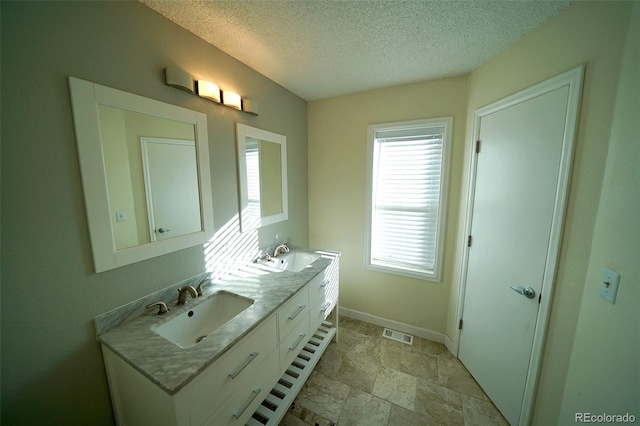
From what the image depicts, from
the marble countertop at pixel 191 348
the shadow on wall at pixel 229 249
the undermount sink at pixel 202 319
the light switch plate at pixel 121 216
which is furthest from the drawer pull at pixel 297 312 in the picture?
the light switch plate at pixel 121 216

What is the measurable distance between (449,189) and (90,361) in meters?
2.59

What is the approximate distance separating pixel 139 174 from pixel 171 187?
17 cm

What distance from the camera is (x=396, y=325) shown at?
234cm

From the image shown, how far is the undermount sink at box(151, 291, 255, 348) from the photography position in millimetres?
1140

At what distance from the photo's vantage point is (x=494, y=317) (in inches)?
61.6

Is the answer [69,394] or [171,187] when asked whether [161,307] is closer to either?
[69,394]

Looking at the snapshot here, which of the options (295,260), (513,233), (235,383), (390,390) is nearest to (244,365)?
(235,383)

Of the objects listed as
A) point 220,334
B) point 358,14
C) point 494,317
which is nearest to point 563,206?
point 494,317

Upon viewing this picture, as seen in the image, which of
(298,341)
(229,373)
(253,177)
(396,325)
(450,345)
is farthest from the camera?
(396,325)

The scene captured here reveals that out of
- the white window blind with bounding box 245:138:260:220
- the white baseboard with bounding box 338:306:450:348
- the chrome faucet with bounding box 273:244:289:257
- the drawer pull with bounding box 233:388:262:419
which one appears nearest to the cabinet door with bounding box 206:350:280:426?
the drawer pull with bounding box 233:388:262:419

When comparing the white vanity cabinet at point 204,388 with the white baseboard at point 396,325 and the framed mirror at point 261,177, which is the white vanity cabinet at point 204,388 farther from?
the white baseboard at point 396,325

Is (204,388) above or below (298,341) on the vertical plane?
above

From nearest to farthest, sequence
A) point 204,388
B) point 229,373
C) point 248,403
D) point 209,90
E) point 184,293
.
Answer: point 204,388 < point 229,373 < point 248,403 < point 184,293 < point 209,90

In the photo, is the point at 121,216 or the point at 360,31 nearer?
the point at 121,216
